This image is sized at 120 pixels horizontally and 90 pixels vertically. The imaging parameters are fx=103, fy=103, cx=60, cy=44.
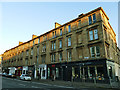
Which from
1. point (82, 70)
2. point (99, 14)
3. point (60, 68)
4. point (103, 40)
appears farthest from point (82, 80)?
point (99, 14)

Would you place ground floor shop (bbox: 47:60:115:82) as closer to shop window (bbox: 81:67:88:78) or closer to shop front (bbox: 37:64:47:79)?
shop window (bbox: 81:67:88:78)

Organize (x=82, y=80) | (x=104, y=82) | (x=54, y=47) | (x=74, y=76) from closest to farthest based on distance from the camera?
(x=104, y=82), (x=82, y=80), (x=74, y=76), (x=54, y=47)

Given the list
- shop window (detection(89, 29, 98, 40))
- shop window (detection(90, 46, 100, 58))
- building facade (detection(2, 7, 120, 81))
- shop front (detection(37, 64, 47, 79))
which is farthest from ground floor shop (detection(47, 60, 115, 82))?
shop window (detection(89, 29, 98, 40))

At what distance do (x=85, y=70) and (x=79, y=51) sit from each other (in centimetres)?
441

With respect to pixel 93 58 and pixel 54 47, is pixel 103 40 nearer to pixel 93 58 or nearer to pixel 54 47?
pixel 93 58

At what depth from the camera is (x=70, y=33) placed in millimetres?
26344

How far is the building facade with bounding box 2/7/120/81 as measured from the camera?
20.0 meters

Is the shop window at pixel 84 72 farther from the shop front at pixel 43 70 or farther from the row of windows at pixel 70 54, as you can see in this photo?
the shop front at pixel 43 70

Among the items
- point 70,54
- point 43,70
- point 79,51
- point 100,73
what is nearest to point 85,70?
point 100,73

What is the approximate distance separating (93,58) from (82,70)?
3694mm

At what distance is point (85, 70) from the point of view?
70.4 ft

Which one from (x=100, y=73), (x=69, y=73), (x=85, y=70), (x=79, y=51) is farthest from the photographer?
(x=69, y=73)

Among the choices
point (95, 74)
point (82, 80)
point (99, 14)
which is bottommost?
point (82, 80)

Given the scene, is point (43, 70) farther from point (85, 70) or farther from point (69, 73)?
point (85, 70)
